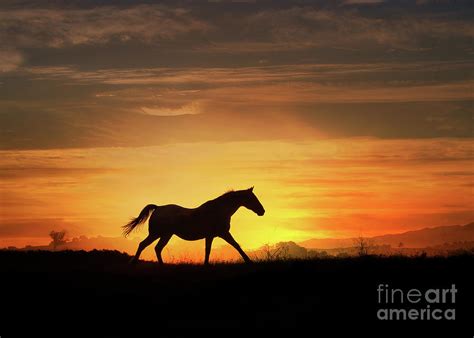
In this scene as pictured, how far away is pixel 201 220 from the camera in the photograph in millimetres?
22344

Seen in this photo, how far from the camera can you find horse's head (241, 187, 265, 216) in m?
22.8

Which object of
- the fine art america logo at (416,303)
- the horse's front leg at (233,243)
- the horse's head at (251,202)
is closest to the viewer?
the fine art america logo at (416,303)

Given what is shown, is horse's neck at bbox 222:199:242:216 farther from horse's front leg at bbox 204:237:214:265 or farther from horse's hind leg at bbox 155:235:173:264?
horse's hind leg at bbox 155:235:173:264

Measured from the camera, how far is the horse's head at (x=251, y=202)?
2277 cm

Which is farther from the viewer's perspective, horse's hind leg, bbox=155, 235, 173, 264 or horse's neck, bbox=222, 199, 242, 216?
horse's hind leg, bbox=155, 235, 173, 264

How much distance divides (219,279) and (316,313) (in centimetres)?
370

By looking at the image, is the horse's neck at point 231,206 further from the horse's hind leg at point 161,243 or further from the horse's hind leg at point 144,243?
the horse's hind leg at point 144,243

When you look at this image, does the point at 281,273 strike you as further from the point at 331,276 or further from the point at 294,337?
the point at 294,337

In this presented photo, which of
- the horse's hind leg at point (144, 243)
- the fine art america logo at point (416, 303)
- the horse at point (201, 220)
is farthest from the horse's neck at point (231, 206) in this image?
the fine art america logo at point (416, 303)

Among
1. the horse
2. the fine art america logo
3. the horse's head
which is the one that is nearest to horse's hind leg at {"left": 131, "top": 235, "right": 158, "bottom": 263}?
the horse

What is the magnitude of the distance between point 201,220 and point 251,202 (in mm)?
1644

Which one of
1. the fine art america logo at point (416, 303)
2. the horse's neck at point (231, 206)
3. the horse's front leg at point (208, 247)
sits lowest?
the fine art america logo at point (416, 303)

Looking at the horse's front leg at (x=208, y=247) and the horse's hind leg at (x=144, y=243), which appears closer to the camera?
the horse's front leg at (x=208, y=247)

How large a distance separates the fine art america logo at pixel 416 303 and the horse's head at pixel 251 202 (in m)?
6.91
